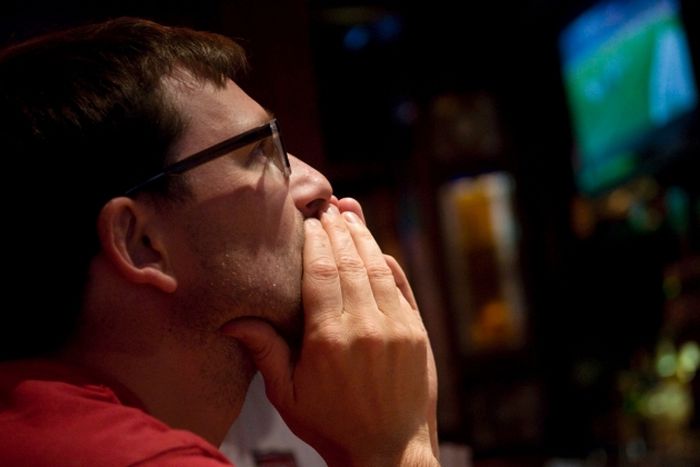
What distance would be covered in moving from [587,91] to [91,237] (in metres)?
3.41

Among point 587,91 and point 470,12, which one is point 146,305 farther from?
point 470,12

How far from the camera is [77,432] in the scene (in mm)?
982

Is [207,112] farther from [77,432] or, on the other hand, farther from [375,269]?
[77,432]

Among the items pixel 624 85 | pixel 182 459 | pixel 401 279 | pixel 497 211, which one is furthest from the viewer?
pixel 497 211

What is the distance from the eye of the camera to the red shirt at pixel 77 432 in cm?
96

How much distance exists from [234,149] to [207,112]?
0.07 meters

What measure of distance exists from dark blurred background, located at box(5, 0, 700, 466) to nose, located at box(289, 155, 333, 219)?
3157 mm

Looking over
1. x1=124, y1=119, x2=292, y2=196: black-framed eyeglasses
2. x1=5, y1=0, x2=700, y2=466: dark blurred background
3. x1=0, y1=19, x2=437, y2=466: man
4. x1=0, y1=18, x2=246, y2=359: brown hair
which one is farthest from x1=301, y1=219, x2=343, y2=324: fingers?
x1=5, y1=0, x2=700, y2=466: dark blurred background

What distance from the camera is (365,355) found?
4.20ft

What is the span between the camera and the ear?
47.4 inches

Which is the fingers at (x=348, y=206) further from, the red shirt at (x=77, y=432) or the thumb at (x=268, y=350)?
the red shirt at (x=77, y=432)

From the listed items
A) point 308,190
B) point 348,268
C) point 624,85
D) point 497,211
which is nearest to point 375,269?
point 348,268

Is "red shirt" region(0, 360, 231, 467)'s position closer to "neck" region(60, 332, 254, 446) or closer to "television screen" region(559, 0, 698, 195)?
"neck" region(60, 332, 254, 446)

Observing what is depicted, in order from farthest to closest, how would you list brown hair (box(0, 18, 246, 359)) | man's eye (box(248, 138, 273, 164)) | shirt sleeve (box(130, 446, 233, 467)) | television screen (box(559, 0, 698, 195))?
television screen (box(559, 0, 698, 195))
man's eye (box(248, 138, 273, 164))
brown hair (box(0, 18, 246, 359))
shirt sleeve (box(130, 446, 233, 467))
